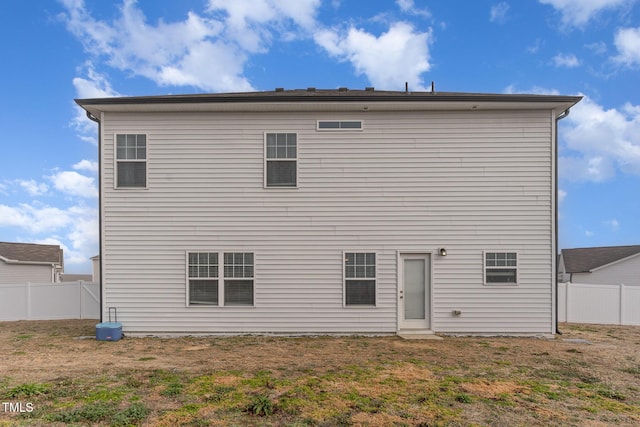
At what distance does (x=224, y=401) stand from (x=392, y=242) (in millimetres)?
5256

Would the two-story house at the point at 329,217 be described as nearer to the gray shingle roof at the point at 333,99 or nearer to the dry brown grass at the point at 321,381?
the gray shingle roof at the point at 333,99

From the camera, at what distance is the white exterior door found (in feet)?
28.2

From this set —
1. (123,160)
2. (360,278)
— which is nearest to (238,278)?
(360,278)

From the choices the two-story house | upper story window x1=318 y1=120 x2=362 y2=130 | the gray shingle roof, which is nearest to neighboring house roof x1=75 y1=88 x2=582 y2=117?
the gray shingle roof

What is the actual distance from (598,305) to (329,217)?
30.5 ft

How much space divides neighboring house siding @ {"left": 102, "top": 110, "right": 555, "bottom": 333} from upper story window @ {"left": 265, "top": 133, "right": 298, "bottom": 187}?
0.14 meters

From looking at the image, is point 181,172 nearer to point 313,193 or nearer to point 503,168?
point 313,193

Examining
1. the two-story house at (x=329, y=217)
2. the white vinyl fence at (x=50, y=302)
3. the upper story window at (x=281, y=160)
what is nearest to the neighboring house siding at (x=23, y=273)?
the white vinyl fence at (x=50, y=302)

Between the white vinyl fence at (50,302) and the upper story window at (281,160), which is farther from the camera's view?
the white vinyl fence at (50,302)

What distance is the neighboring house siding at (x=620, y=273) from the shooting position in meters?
20.5

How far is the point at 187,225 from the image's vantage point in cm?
855

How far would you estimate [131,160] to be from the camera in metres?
8.62

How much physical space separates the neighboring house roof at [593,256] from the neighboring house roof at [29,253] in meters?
32.0

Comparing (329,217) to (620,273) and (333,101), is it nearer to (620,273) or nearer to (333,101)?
(333,101)
